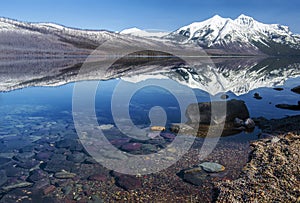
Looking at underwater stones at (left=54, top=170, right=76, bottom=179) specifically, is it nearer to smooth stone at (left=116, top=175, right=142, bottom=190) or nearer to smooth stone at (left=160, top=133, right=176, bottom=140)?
smooth stone at (left=116, top=175, right=142, bottom=190)

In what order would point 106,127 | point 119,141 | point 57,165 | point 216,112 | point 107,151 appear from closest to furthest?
point 57,165
point 107,151
point 119,141
point 106,127
point 216,112

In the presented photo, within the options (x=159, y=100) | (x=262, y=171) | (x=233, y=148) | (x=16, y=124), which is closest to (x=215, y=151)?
(x=233, y=148)

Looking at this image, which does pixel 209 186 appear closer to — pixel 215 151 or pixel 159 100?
pixel 215 151

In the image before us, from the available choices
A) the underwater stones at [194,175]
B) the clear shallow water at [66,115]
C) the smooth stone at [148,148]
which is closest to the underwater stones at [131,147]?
the smooth stone at [148,148]

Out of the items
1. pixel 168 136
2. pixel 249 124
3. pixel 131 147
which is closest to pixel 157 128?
pixel 168 136

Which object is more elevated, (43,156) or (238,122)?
(238,122)

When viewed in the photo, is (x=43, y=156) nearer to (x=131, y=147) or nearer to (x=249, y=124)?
(x=131, y=147)
